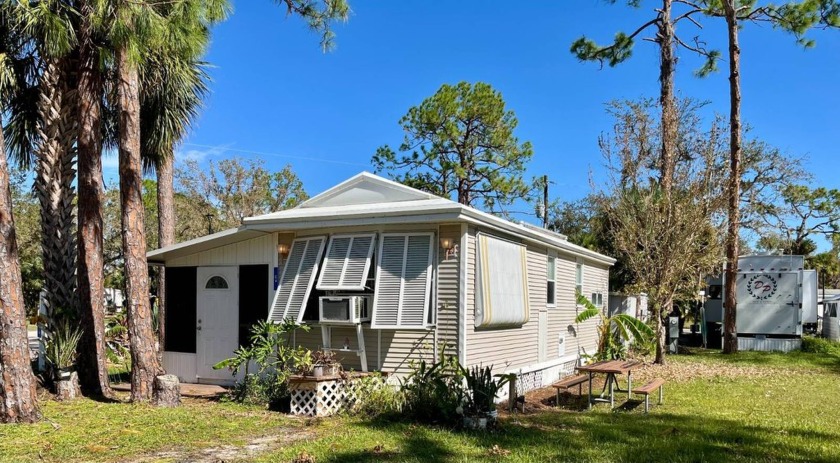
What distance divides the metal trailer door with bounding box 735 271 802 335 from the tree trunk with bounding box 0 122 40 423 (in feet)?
59.0

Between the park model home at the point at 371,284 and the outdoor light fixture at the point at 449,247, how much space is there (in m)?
0.02

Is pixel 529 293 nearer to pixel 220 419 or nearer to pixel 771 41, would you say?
pixel 220 419

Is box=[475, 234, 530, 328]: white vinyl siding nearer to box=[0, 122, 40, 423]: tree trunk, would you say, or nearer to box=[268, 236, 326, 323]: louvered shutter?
box=[268, 236, 326, 323]: louvered shutter

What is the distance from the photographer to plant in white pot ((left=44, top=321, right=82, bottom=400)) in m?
9.41

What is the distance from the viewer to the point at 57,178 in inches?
A: 392

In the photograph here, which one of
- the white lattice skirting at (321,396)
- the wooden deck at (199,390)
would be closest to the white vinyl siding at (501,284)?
the white lattice skirting at (321,396)

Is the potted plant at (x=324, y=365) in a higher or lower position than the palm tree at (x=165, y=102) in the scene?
lower

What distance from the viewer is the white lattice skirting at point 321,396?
8607 mm

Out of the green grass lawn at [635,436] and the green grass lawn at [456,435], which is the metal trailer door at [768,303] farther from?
the green grass lawn at [456,435]

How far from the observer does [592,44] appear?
2100 cm

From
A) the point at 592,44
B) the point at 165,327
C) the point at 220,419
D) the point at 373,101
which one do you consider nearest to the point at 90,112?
the point at 165,327

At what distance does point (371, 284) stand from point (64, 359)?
482cm

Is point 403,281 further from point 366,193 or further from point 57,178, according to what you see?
point 57,178

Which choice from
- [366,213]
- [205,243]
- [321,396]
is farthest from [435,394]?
[205,243]
